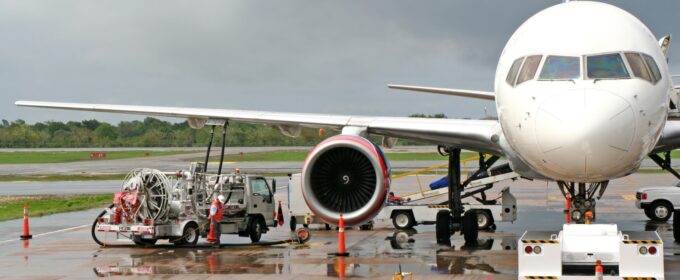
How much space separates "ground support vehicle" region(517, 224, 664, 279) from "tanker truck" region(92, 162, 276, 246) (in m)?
9.17

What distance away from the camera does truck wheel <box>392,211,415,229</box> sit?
2355 centimetres

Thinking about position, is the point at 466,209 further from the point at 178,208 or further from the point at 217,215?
the point at 178,208

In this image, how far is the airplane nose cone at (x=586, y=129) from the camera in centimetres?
1081

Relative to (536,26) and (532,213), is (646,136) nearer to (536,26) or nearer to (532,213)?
(536,26)

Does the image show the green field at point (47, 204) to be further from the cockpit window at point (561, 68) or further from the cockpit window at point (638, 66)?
the cockpit window at point (638, 66)

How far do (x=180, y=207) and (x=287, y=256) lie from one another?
3.70 metres

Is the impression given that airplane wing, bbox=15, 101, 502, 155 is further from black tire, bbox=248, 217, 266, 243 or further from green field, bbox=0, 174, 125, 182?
green field, bbox=0, 174, 125, 182

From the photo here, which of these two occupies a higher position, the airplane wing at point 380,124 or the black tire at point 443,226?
the airplane wing at point 380,124

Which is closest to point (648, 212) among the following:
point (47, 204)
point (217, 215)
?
point (217, 215)

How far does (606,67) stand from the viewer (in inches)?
462

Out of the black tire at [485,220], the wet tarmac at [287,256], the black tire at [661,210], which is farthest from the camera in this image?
the black tire at [661,210]

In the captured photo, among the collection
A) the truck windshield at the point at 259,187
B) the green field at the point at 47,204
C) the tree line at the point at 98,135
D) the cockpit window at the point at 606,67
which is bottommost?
the green field at the point at 47,204

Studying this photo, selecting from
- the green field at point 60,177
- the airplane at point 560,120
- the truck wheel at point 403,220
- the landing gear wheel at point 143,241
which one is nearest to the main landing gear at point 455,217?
the airplane at point 560,120

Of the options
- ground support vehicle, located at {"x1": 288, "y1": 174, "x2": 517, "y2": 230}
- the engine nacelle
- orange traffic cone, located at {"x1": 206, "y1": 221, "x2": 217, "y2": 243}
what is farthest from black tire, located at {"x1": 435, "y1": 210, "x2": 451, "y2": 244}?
orange traffic cone, located at {"x1": 206, "y1": 221, "x2": 217, "y2": 243}
